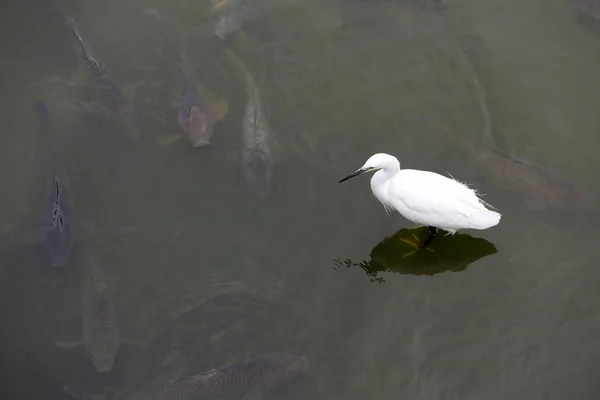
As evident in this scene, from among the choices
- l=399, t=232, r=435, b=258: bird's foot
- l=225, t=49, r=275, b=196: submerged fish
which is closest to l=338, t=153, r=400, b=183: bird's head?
l=399, t=232, r=435, b=258: bird's foot

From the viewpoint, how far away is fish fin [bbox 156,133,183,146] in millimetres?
7547

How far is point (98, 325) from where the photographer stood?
6250 mm

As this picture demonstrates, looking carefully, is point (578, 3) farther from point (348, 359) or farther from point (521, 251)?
point (348, 359)

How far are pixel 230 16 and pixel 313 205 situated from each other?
305 centimetres

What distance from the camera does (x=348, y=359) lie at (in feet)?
20.3

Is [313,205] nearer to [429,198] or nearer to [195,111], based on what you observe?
[429,198]

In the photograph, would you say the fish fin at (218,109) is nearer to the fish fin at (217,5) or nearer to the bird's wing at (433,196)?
the fish fin at (217,5)

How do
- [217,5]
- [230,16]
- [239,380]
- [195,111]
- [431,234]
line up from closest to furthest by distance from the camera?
[239,380], [431,234], [195,111], [230,16], [217,5]

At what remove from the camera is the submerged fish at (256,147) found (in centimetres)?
710

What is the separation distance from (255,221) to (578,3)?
523 centimetres

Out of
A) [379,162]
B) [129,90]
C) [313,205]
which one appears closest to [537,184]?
[379,162]

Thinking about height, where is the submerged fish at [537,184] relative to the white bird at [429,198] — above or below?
below

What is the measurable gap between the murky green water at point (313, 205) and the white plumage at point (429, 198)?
67cm

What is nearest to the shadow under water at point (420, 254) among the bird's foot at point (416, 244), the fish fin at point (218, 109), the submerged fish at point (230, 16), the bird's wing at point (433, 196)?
the bird's foot at point (416, 244)
